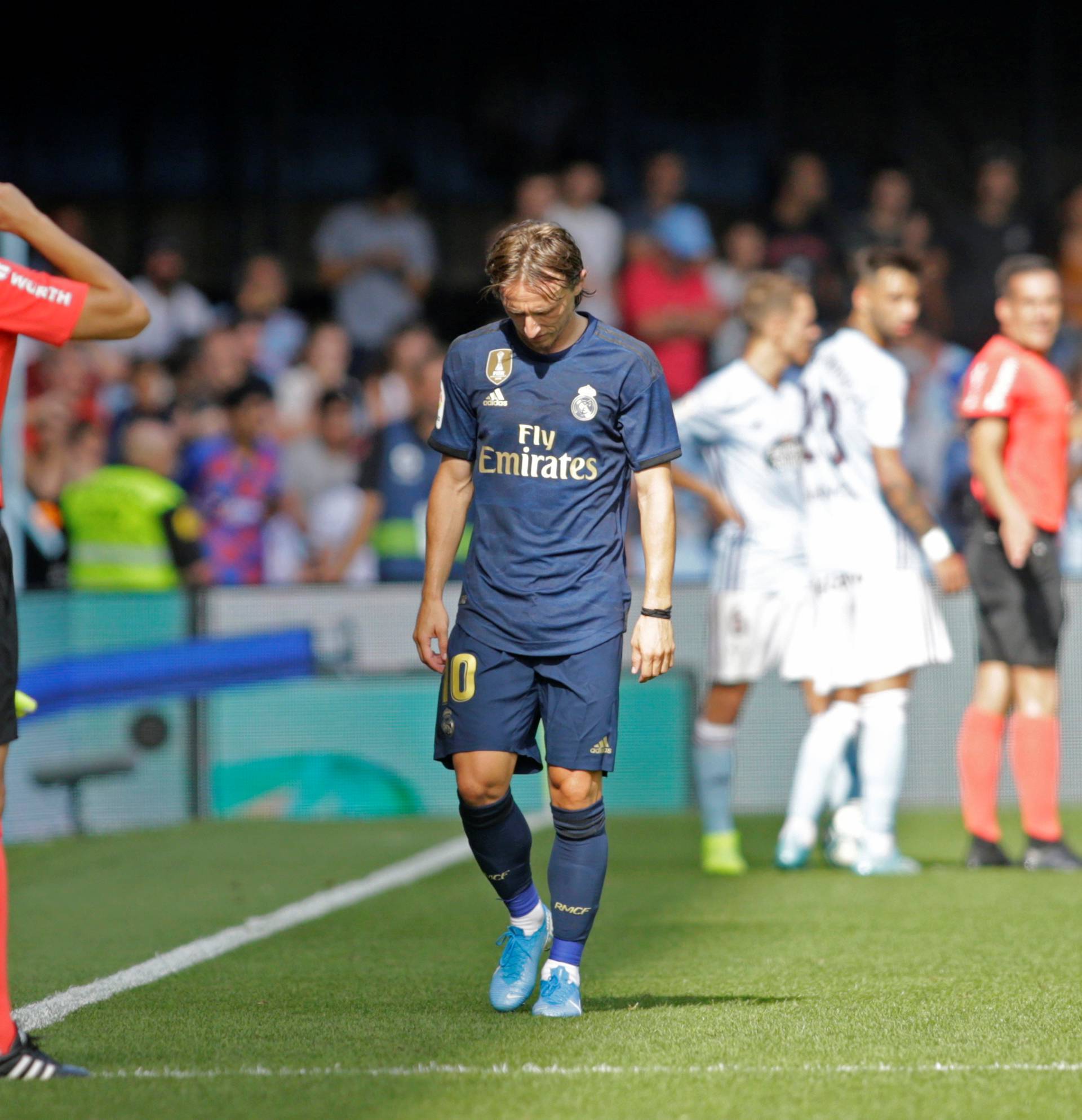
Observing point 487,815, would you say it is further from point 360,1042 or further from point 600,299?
point 600,299

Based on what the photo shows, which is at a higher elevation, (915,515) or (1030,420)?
(1030,420)

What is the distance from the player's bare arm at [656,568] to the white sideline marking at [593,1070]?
3.04ft

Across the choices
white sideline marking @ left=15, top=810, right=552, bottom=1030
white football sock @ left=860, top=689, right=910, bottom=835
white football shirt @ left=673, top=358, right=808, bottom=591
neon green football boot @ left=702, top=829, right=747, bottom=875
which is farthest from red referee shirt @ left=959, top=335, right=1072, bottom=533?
white sideline marking @ left=15, top=810, right=552, bottom=1030

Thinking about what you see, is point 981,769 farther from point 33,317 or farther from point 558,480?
point 33,317

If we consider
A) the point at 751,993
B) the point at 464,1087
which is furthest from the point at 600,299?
the point at 464,1087

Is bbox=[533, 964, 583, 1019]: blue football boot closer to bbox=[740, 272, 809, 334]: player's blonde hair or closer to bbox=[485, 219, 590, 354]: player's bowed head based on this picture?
bbox=[485, 219, 590, 354]: player's bowed head

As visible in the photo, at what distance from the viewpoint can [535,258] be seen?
4203 mm

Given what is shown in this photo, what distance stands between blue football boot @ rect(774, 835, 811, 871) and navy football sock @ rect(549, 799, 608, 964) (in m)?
2.99

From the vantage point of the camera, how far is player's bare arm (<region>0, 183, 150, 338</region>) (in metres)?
3.62

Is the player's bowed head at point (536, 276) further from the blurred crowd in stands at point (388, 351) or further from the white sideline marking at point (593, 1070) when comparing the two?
the blurred crowd in stands at point (388, 351)

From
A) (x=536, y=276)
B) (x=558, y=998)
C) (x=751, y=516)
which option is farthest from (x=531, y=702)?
(x=751, y=516)

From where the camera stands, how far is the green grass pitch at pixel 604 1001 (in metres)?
3.43

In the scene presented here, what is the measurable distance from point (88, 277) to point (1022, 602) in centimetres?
438

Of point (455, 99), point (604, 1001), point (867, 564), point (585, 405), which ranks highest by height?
point (455, 99)
